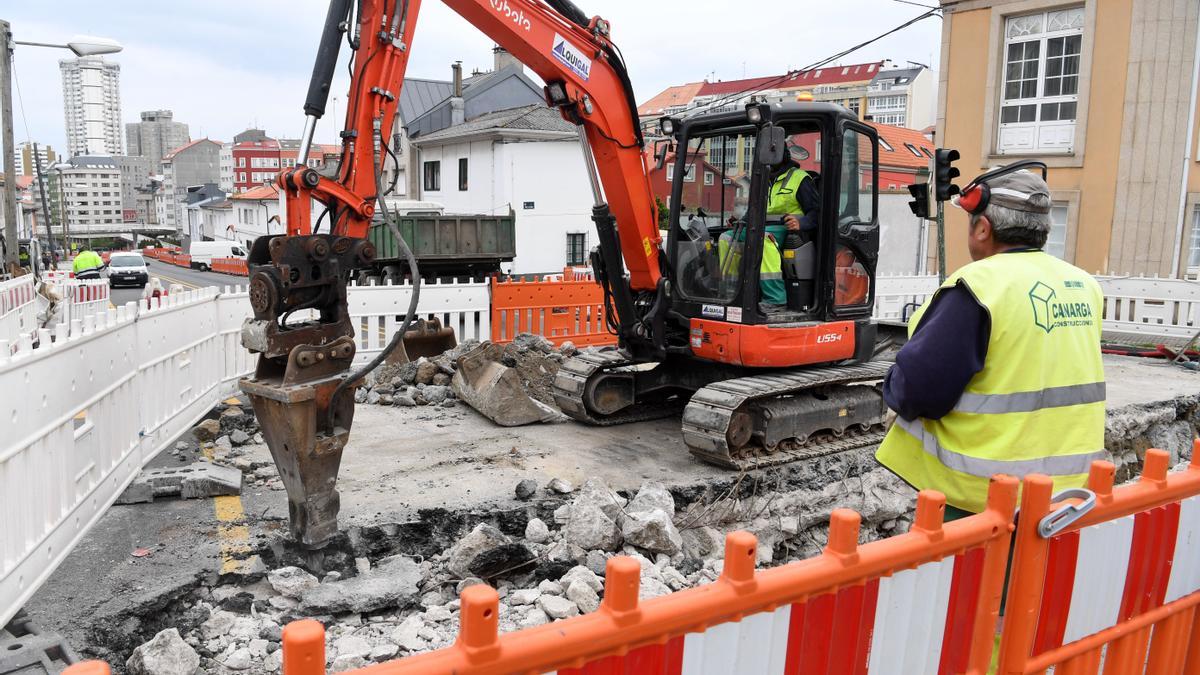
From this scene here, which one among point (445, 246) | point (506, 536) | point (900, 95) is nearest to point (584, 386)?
point (506, 536)

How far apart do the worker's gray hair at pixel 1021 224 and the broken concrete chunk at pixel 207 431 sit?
21.3ft

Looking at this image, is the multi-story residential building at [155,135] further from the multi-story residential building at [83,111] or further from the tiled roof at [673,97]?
the tiled roof at [673,97]

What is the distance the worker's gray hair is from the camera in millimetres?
3012

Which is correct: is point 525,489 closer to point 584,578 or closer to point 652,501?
point 652,501

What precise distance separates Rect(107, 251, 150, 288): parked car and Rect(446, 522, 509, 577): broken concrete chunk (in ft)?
114

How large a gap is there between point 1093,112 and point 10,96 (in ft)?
71.1

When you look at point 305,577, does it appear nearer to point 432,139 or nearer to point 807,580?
point 807,580

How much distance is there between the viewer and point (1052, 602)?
2.62 m

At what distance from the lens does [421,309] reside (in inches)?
472

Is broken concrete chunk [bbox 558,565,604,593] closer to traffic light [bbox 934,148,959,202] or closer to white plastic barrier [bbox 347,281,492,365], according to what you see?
traffic light [bbox 934,148,959,202]

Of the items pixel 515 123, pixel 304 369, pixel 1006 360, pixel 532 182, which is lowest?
pixel 304 369

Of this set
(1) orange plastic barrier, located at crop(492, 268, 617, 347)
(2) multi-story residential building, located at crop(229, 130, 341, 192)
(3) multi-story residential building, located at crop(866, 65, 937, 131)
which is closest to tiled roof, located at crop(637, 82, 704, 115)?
Answer: (3) multi-story residential building, located at crop(866, 65, 937, 131)

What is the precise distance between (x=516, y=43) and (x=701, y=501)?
142 inches

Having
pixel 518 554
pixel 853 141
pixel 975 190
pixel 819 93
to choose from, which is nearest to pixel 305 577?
pixel 518 554
